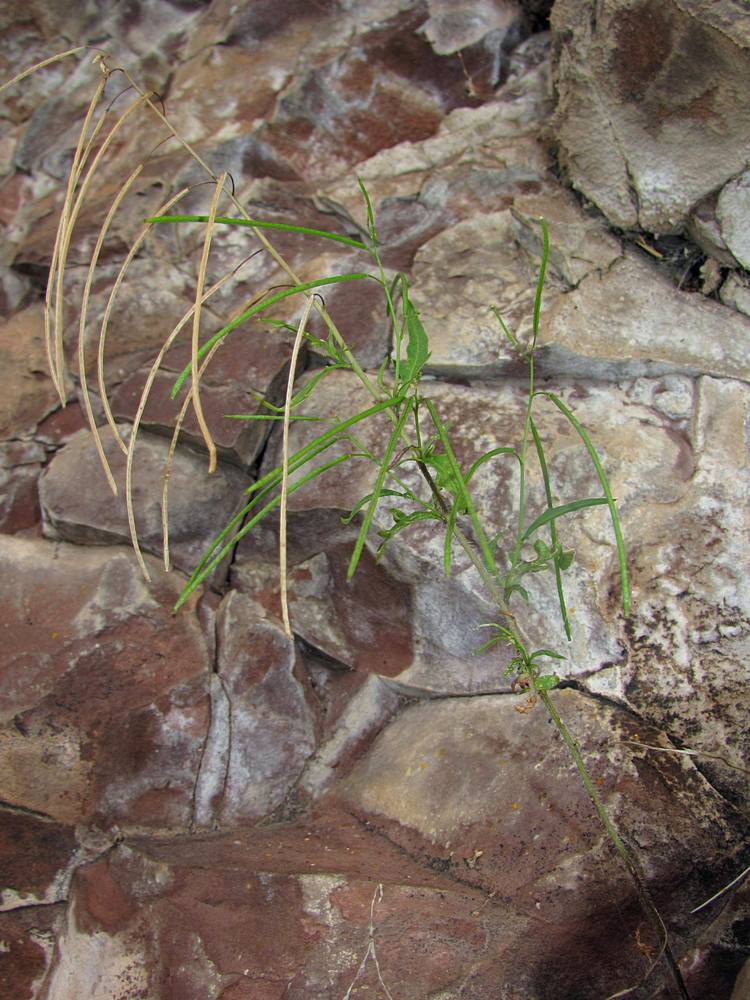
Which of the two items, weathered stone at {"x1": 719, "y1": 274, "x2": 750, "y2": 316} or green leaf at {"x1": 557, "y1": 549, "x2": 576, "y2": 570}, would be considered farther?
weathered stone at {"x1": 719, "y1": 274, "x2": 750, "y2": 316}

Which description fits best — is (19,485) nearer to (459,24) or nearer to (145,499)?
(145,499)

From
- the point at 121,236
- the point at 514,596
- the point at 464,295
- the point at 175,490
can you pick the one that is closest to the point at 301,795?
the point at 514,596

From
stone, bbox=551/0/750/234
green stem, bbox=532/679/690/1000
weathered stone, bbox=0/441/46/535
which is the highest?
stone, bbox=551/0/750/234

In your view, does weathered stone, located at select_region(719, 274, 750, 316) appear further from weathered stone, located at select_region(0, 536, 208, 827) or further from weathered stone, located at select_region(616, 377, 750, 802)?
weathered stone, located at select_region(0, 536, 208, 827)

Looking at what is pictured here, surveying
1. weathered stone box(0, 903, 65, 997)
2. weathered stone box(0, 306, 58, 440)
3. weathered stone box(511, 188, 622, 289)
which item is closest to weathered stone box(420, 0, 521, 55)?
weathered stone box(511, 188, 622, 289)

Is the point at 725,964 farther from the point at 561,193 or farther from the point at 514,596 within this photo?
the point at 561,193

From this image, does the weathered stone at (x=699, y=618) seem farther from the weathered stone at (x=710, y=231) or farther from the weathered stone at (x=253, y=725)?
the weathered stone at (x=253, y=725)

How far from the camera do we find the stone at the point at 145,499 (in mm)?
1716

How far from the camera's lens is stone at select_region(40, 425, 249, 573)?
1.72m

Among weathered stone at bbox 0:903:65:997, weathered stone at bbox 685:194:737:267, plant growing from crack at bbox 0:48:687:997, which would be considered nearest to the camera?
plant growing from crack at bbox 0:48:687:997

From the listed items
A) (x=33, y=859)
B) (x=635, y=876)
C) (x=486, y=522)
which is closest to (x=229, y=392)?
(x=486, y=522)

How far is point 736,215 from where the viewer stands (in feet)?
5.62

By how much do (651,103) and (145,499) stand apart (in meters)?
1.26

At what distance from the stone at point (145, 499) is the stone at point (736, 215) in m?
1.06
